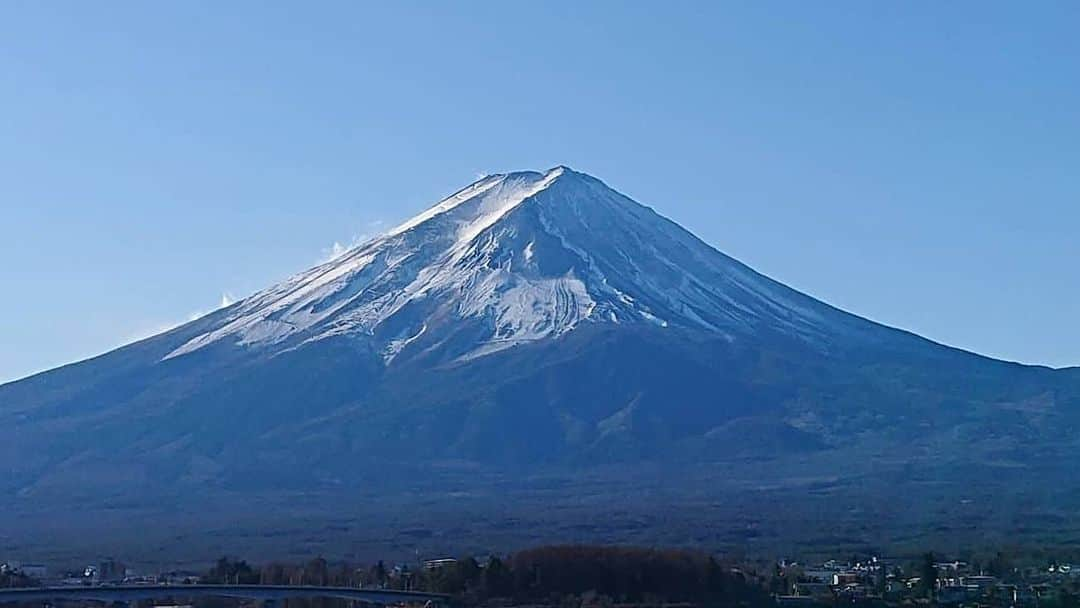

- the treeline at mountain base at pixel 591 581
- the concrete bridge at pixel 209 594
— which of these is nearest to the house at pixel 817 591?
the treeline at mountain base at pixel 591 581

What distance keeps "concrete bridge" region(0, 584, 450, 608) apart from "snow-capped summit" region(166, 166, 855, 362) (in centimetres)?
6347

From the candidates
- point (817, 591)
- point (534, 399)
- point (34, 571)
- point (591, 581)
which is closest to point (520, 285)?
point (534, 399)

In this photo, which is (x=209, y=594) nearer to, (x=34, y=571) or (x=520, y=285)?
(x=34, y=571)

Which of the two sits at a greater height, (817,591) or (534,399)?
(534,399)

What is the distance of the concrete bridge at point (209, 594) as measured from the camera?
43.9 metres

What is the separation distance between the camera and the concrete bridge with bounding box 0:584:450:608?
144 ft

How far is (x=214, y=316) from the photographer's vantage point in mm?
122250

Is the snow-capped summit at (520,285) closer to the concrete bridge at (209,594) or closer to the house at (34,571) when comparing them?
the house at (34,571)

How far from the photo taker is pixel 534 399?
103m

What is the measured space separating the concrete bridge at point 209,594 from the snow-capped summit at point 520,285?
208 ft

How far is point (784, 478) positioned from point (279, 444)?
24.2 m

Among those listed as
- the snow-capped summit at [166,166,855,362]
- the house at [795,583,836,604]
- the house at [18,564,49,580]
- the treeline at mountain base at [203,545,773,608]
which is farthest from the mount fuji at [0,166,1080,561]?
the treeline at mountain base at [203,545,773,608]

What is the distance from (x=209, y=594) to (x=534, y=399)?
5749 cm

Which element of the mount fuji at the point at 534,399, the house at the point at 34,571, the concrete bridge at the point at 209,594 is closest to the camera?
the concrete bridge at the point at 209,594
